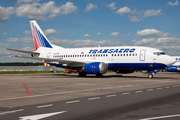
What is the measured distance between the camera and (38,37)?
141 ft

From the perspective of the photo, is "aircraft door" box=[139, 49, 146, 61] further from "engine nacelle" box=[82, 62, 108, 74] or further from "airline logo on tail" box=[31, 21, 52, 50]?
"airline logo on tail" box=[31, 21, 52, 50]

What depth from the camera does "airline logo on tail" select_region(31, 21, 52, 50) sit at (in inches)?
1688

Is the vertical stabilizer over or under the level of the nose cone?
over

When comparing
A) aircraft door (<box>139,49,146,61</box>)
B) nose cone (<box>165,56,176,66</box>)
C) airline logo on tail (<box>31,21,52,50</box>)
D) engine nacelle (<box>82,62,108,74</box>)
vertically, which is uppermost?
airline logo on tail (<box>31,21,52,50</box>)

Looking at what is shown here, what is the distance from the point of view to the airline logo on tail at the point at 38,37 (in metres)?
42.9

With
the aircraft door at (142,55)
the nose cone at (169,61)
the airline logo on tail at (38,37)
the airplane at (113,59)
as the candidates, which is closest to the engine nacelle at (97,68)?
the airplane at (113,59)

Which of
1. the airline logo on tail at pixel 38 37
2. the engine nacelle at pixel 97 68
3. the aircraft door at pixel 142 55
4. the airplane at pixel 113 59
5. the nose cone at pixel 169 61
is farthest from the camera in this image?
the airline logo on tail at pixel 38 37

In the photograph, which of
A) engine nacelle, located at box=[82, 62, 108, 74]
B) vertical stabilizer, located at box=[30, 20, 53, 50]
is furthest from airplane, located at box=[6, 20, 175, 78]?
vertical stabilizer, located at box=[30, 20, 53, 50]

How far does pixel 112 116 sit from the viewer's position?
731 centimetres

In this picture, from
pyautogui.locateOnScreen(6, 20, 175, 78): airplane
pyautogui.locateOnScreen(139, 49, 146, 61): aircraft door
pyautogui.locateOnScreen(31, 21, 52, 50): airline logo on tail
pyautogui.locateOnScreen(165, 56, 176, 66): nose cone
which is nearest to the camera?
pyautogui.locateOnScreen(165, 56, 176, 66): nose cone

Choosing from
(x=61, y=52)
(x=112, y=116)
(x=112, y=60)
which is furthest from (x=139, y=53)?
(x=112, y=116)

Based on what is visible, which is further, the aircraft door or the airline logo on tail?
the airline logo on tail

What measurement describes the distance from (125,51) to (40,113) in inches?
1005

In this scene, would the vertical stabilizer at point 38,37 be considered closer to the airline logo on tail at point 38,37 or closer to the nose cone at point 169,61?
the airline logo on tail at point 38,37
